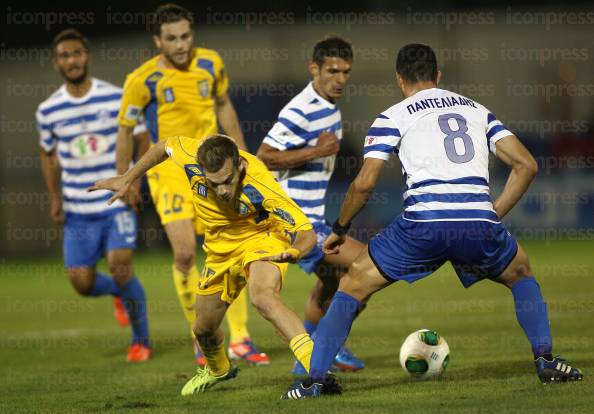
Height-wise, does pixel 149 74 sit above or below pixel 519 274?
above

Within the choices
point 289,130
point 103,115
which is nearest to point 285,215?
point 289,130

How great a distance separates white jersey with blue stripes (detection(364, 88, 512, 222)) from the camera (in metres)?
6.40

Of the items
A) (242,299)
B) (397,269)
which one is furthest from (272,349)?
(397,269)

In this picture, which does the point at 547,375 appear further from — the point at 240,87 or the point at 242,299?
the point at 240,87

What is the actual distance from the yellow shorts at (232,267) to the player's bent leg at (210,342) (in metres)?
0.06

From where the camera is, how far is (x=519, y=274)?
263 inches

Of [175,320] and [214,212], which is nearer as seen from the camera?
[214,212]

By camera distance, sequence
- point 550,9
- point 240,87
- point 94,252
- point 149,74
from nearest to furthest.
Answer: point 149,74 → point 94,252 → point 240,87 → point 550,9

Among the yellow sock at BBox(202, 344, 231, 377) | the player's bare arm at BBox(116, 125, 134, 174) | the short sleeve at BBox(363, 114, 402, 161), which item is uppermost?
the short sleeve at BBox(363, 114, 402, 161)

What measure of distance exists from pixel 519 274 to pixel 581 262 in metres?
9.14

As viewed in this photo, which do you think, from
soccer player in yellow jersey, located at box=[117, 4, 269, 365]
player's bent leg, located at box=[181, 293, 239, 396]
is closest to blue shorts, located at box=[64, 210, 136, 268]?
soccer player in yellow jersey, located at box=[117, 4, 269, 365]

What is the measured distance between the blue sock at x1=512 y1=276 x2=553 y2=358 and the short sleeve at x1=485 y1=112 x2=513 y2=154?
0.86 m

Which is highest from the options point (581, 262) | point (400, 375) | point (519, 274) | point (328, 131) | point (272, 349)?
point (328, 131)

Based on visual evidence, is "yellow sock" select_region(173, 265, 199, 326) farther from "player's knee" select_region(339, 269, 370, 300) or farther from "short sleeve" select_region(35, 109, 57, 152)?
"player's knee" select_region(339, 269, 370, 300)
